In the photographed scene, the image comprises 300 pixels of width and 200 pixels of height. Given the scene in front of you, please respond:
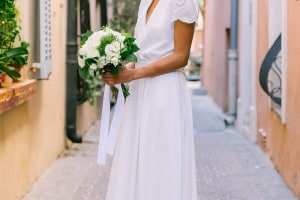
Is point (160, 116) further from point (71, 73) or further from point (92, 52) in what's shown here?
point (71, 73)

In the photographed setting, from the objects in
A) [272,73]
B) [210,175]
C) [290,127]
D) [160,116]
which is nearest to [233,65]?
[272,73]

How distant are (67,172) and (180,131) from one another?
3797 millimetres

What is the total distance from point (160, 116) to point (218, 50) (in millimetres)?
12970

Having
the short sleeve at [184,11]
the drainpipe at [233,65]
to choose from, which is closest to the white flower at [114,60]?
the short sleeve at [184,11]

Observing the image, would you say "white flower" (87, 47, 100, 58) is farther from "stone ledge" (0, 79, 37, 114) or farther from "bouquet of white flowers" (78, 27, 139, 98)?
"stone ledge" (0, 79, 37, 114)

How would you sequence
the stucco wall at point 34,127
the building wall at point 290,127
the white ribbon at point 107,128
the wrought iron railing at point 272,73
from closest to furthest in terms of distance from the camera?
the white ribbon at point 107,128 < the stucco wall at point 34,127 < the building wall at point 290,127 < the wrought iron railing at point 272,73

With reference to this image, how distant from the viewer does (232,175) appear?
280 inches

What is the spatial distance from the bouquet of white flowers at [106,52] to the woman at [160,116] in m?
0.07

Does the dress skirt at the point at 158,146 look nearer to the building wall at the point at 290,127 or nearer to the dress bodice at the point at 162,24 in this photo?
the dress bodice at the point at 162,24

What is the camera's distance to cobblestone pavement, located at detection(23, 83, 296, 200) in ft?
20.2

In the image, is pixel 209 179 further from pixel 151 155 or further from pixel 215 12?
pixel 215 12

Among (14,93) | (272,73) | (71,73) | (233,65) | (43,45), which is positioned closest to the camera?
(14,93)

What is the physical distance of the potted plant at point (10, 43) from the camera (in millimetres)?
5008

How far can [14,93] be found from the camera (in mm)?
5160
